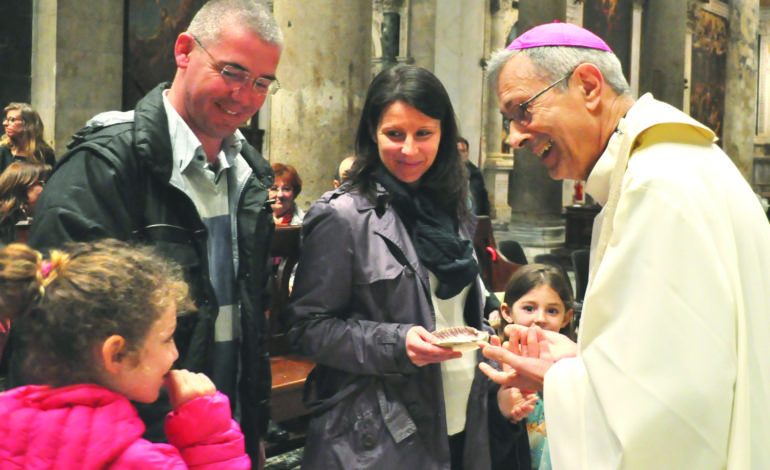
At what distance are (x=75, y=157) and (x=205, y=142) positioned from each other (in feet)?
1.30

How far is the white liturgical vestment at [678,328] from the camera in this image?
1.74 m

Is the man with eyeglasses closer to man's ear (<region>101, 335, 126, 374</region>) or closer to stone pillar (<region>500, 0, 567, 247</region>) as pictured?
man's ear (<region>101, 335, 126, 374</region>)

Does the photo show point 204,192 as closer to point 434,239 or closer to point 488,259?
point 434,239

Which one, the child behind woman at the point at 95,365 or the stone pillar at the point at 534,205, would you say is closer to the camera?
the child behind woman at the point at 95,365

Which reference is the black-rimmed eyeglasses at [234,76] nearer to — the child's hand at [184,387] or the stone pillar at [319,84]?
the child's hand at [184,387]

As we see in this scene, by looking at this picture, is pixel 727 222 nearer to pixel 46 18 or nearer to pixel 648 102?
pixel 648 102

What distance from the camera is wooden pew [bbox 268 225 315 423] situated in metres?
3.50

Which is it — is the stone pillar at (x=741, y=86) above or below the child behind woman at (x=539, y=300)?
above

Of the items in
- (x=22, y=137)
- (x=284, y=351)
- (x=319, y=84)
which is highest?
(x=319, y=84)

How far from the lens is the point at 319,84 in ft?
19.7

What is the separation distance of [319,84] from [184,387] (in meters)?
4.18

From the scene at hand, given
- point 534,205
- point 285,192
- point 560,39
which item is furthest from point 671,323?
point 534,205

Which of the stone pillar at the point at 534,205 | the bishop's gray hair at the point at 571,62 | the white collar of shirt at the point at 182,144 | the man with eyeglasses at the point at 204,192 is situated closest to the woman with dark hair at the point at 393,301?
the man with eyeglasses at the point at 204,192

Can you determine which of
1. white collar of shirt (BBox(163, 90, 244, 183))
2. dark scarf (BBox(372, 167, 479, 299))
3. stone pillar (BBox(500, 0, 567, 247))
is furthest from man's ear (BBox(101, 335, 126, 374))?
stone pillar (BBox(500, 0, 567, 247))
